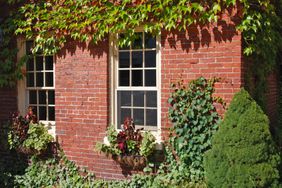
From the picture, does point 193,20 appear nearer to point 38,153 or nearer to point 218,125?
point 218,125

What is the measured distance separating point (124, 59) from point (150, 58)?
52 centimetres

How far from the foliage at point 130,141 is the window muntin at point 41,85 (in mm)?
1853

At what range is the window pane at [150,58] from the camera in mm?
6766

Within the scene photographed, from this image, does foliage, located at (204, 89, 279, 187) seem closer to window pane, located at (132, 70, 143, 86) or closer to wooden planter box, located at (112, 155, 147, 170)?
wooden planter box, located at (112, 155, 147, 170)

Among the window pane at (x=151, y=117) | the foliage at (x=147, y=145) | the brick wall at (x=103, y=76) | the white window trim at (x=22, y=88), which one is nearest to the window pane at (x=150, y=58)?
the brick wall at (x=103, y=76)

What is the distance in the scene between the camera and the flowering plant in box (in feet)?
21.1

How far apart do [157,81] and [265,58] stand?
1914 millimetres

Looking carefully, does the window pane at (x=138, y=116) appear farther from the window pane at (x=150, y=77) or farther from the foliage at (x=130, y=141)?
the window pane at (x=150, y=77)

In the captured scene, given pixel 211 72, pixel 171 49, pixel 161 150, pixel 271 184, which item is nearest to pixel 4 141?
pixel 161 150

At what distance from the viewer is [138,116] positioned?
22.9ft

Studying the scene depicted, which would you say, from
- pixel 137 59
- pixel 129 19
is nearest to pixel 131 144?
pixel 137 59

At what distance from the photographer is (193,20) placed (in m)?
6.06

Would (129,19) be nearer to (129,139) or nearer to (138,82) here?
(138,82)

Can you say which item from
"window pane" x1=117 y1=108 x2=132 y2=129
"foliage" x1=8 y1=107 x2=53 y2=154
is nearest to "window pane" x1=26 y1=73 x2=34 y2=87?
"foliage" x1=8 y1=107 x2=53 y2=154
